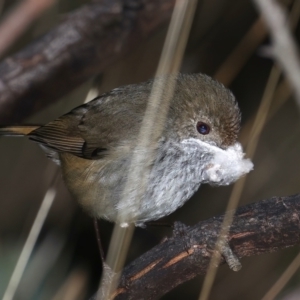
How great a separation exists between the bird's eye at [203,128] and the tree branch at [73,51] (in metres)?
1.55

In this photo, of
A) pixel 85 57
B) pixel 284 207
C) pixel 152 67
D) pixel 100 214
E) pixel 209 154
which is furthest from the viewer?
pixel 152 67

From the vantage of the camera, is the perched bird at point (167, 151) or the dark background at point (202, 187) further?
the dark background at point (202, 187)

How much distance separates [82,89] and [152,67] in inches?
23.7

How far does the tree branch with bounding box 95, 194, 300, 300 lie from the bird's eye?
1.67ft

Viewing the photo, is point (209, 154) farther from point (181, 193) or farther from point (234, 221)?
point (234, 221)

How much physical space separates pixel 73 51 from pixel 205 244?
2198 mm

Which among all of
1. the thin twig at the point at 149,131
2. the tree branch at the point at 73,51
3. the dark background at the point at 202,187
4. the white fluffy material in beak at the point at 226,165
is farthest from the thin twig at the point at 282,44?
the tree branch at the point at 73,51

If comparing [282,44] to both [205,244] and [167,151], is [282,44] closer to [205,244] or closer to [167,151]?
[205,244]

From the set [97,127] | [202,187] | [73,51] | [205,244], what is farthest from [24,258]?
[202,187]

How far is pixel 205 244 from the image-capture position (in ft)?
8.41

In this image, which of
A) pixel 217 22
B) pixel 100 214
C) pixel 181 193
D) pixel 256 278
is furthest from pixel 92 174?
pixel 217 22

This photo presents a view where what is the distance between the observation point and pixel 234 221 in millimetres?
2512

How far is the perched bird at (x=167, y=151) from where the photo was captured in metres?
2.92

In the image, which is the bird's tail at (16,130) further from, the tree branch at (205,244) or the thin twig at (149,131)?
the tree branch at (205,244)
